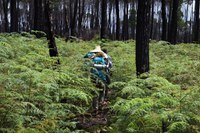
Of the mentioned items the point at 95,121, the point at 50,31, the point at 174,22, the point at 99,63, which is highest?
the point at 174,22

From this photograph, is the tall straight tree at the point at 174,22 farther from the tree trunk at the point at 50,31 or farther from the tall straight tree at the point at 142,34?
the tree trunk at the point at 50,31

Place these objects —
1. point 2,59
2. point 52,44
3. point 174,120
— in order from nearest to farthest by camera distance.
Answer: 1. point 174,120
2. point 2,59
3. point 52,44

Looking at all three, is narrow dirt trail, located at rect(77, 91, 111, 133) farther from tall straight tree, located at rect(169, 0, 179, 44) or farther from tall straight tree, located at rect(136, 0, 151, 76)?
tall straight tree, located at rect(169, 0, 179, 44)

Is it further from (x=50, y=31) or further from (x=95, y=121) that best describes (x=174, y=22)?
(x=95, y=121)

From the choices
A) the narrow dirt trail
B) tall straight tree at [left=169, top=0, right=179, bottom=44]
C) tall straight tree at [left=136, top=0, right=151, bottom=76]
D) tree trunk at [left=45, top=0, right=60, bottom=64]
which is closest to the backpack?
tall straight tree at [left=136, top=0, right=151, bottom=76]

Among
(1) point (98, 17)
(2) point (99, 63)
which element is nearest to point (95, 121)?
(2) point (99, 63)

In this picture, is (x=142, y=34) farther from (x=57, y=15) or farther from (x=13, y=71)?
(x=57, y=15)

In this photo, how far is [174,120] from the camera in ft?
15.6

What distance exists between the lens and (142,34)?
8.28m

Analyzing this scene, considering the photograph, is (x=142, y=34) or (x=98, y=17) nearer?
(x=142, y=34)

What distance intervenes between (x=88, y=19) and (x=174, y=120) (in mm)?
70554

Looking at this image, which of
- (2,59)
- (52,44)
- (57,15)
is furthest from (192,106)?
(57,15)

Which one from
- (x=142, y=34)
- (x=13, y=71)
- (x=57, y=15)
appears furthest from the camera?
(x=57, y=15)

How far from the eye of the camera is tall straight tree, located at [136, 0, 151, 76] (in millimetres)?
8125
